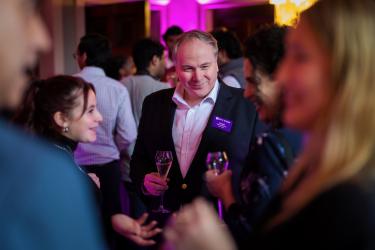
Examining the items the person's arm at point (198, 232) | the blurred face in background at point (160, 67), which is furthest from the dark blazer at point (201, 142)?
the blurred face in background at point (160, 67)

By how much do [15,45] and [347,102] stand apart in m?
0.63

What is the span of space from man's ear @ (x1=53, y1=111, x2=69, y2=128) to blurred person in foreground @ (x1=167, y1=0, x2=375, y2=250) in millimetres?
1440

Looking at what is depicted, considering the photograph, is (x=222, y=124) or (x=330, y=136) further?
(x=222, y=124)

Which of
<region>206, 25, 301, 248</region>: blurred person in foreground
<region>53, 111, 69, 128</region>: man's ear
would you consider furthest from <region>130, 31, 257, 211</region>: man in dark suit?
<region>206, 25, 301, 248</region>: blurred person in foreground

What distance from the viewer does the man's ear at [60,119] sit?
8.27 feet

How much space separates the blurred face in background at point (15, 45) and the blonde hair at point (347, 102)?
0.58 m

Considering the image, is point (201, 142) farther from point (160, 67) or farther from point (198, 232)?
point (160, 67)

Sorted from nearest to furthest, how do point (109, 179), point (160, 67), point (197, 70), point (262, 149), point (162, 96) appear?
point (262, 149) < point (197, 70) < point (162, 96) < point (109, 179) < point (160, 67)

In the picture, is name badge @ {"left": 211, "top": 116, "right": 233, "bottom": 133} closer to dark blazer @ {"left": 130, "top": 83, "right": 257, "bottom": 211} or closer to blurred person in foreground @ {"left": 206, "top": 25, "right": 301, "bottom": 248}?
dark blazer @ {"left": 130, "top": 83, "right": 257, "bottom": 211}

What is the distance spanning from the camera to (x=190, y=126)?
2584 mm

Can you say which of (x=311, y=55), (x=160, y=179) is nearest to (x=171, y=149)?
(x=160, y=179)

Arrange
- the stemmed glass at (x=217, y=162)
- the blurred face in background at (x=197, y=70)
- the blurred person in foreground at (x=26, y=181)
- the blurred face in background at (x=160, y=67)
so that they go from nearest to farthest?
the blurred person in foreground at (x=26, y=181), the stemmed glass at (x=217, y=162), the blurred face in background at (x=197, y=70), the blurred face in background at (x=160, y=67)

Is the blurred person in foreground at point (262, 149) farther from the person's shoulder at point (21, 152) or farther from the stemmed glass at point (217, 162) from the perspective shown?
the person's shoulder at point (21, 152)

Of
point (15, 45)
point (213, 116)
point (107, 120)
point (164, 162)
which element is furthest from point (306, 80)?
point (107, 120)
